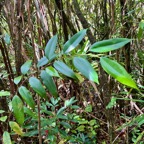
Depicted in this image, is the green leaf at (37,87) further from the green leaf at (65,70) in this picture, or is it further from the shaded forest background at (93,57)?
the shaded forest background at (93,57)

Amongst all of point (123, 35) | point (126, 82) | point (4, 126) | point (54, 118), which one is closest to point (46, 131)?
point (54, 118)

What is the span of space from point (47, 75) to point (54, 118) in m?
0.43

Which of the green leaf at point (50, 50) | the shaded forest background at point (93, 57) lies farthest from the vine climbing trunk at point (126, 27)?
the green leaf at point (50, 50)

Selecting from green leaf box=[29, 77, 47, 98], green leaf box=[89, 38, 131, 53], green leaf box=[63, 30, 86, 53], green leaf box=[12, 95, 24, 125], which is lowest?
green leaf box=[12, 95, 24, 125]

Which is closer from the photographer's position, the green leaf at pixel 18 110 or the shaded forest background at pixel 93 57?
the green leaf at pixel 18 110

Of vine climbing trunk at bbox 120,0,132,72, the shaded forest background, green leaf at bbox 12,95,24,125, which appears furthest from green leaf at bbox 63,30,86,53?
vine climbing trunk at bbox 120,0,132,72

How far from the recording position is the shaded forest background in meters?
0.97

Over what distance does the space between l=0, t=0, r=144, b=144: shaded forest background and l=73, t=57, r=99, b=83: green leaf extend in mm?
A: 478

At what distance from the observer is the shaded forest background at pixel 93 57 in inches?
38.3

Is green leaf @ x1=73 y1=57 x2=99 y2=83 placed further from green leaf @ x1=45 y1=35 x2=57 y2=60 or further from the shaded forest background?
the shaded forest background

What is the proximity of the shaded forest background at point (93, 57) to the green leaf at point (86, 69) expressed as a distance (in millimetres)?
478

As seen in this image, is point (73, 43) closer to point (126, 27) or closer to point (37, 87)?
point (37, 87)

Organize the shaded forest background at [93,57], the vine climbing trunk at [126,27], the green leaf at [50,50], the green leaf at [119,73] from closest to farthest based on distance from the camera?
the green leaf at [119,73] → the green leaf at [50,50] → the shaded forest background at [93,57] → the vine climbing trunk at [126,27]

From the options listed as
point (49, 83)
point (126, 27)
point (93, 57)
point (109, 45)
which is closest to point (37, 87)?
point (49, 83)
